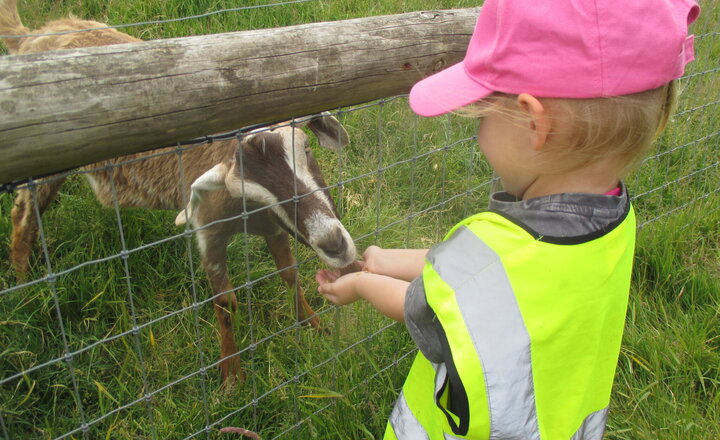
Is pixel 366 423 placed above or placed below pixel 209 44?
below

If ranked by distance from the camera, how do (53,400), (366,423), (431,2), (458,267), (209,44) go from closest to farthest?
1. (458,267)
2. (209,44)
3. (366,423)
4. (53,400)
5. (431,2)

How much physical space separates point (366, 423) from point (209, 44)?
5.43ft

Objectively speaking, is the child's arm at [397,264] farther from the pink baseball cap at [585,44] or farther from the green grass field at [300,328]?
the pink baseball cap at [585,44]

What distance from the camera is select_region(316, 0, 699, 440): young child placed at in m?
1.23

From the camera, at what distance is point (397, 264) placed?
186cm

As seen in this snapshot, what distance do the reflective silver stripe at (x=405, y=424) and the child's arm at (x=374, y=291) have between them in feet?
1.09

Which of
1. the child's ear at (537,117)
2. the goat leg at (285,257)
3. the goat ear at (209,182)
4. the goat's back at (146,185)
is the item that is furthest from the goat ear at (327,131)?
the child's ear at (537,117)

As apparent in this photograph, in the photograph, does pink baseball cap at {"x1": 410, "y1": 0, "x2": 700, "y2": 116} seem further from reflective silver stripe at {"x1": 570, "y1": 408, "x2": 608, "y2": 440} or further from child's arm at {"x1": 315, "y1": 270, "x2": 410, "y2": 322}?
reflective silver stripe at {"x1": 570, "y1": 408, "x2": 608, "y2": 440}

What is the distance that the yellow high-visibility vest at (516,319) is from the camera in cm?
129

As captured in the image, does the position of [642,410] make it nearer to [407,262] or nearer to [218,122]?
[407,262]

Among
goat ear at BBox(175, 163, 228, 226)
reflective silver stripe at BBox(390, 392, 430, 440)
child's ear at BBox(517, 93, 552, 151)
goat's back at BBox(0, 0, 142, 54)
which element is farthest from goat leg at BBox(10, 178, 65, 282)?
child's ear at BBox(517, 93, 552, 151)

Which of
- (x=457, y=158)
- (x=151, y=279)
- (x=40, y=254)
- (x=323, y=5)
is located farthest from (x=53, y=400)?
(x=323, y=5)

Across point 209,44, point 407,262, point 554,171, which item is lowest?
point 407,262

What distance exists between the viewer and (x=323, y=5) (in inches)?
224
